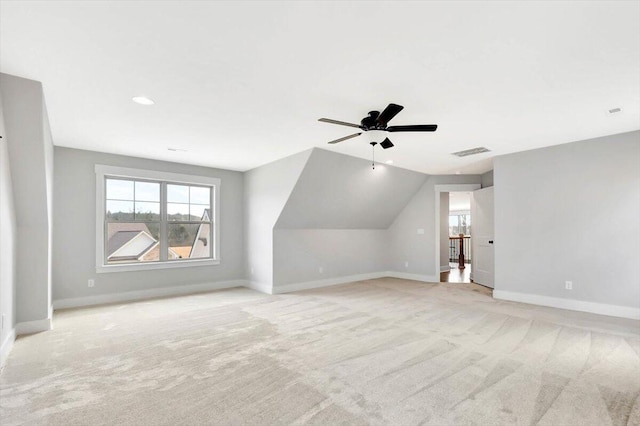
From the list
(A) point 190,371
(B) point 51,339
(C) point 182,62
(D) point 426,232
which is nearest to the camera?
(C) point 182,62

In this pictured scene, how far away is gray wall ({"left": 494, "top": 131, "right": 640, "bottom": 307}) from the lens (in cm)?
408

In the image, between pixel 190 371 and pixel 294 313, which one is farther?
pixel 294 313

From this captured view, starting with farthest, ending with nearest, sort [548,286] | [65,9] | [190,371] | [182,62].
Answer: [548,286] → [190,371] → [182,62] → [65,9]

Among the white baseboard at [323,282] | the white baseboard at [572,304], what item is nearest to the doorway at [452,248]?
the white baseboard at [323,282]

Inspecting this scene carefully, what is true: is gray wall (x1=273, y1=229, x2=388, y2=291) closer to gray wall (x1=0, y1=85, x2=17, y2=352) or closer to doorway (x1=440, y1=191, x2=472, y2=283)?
doorway (x1=440, y1=191, x2=472, y2=283)

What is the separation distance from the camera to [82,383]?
7.79 feet

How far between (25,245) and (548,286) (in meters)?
7.19

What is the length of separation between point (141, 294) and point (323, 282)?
3.43m

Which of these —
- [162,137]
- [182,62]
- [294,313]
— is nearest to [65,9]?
[182,62]

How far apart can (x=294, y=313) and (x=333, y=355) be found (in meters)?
1.57

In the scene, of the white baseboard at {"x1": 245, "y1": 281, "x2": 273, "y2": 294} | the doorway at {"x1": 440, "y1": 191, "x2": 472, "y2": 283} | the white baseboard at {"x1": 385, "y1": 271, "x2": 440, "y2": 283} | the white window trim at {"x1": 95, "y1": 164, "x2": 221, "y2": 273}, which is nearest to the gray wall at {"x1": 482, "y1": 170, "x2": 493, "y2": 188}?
the doorway at {"x1": 440, "y1": 191, "x2": 472, "y2": 283}

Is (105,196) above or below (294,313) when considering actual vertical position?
above

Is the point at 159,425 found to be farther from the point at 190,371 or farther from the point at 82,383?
the point at 82,383

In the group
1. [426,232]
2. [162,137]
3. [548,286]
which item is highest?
[162,137]
